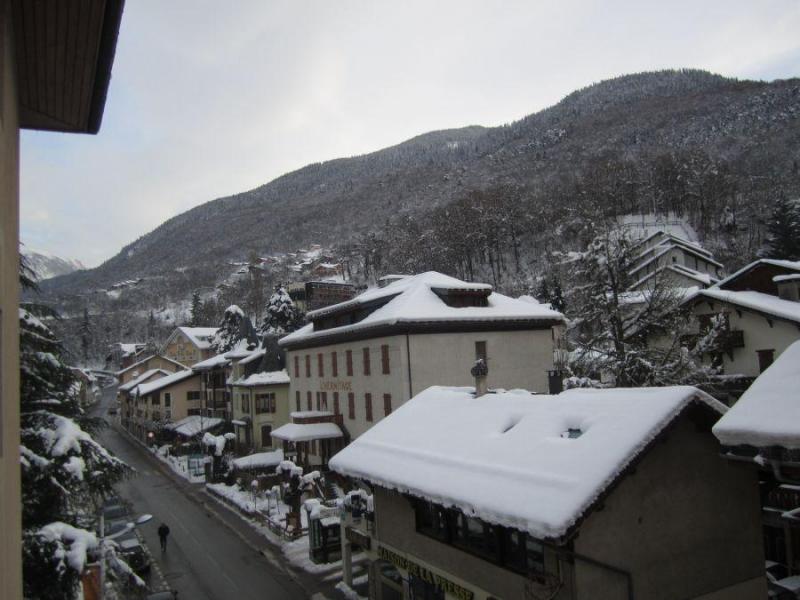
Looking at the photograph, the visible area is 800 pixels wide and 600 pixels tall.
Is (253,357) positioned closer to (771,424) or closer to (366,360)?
(366,360)

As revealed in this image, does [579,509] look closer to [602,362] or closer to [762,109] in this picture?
[602,362]

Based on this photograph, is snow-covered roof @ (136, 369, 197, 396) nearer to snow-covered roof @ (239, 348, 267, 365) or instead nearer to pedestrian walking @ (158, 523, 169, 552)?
snow-covered roof @ (239, 348, 267, 365)

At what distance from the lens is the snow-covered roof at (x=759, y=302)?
98.1ft

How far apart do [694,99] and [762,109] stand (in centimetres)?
3439

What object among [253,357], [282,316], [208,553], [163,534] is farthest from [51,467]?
[282,316]

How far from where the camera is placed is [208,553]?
2802cm

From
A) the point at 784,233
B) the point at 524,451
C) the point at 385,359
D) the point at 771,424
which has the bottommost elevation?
the point at 524,451

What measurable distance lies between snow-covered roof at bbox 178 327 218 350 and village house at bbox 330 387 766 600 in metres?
86.2

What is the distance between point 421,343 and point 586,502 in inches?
895

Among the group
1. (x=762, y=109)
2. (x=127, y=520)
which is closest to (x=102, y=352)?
(x=127, y=520)

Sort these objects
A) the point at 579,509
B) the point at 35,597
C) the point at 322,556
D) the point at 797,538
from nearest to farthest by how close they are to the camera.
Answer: the point at 579,509 < the point at 35,597 < the point at 797,538 < the point at 322,556

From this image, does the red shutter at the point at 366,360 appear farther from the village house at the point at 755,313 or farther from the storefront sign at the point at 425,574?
the village house at the point at 755,313

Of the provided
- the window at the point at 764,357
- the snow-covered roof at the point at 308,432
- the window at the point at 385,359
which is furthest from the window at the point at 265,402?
the window at the point at 764,357

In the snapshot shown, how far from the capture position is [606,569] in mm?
10961
